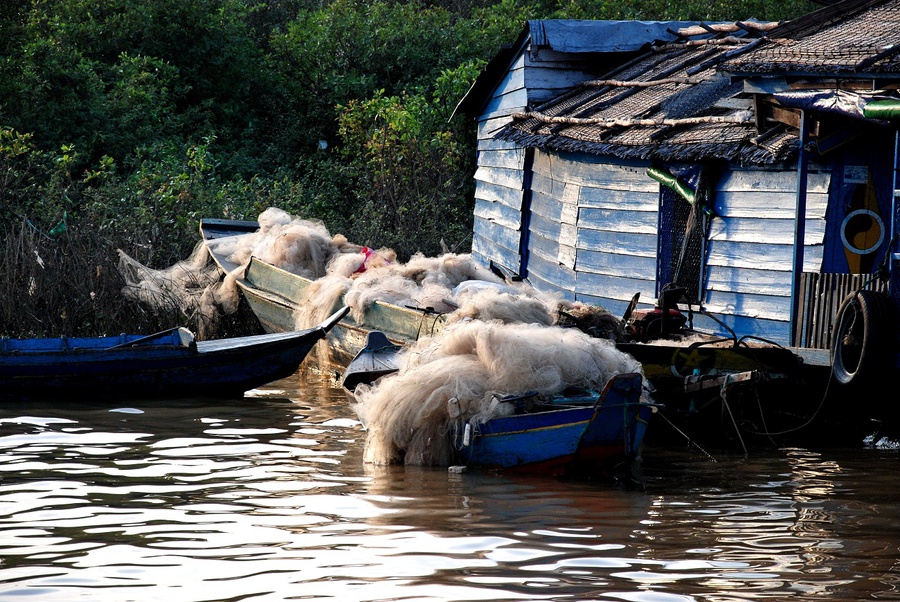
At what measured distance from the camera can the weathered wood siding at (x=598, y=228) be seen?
1400cm

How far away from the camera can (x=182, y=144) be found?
23.0 metres

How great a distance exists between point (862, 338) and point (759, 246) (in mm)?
2454

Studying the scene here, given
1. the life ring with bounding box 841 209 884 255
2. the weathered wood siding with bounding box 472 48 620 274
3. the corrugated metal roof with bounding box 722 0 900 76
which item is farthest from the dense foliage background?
the life ring with bounding box 841 209 884 255

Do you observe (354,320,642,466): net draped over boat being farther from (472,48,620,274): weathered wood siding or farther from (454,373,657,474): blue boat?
(472,48,620,274): weathered wood siding

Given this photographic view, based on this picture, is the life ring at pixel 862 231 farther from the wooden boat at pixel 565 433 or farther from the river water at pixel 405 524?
the wooden boat at pixel 565 433

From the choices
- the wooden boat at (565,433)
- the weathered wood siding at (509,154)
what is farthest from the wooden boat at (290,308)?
the weathered wood siding at (509,154)

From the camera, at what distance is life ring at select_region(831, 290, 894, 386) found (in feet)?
31.8

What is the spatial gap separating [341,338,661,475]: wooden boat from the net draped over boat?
11cm

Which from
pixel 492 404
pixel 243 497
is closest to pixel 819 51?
pixel 492 404

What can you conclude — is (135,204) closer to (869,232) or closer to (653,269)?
(653,269)

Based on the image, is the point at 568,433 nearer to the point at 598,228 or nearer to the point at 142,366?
the point at 142,366

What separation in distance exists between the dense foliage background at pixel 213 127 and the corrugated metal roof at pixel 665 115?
4.63m

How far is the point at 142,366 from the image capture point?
1234 centimetres

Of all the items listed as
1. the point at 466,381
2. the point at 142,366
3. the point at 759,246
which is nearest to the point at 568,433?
the point at 466,381
